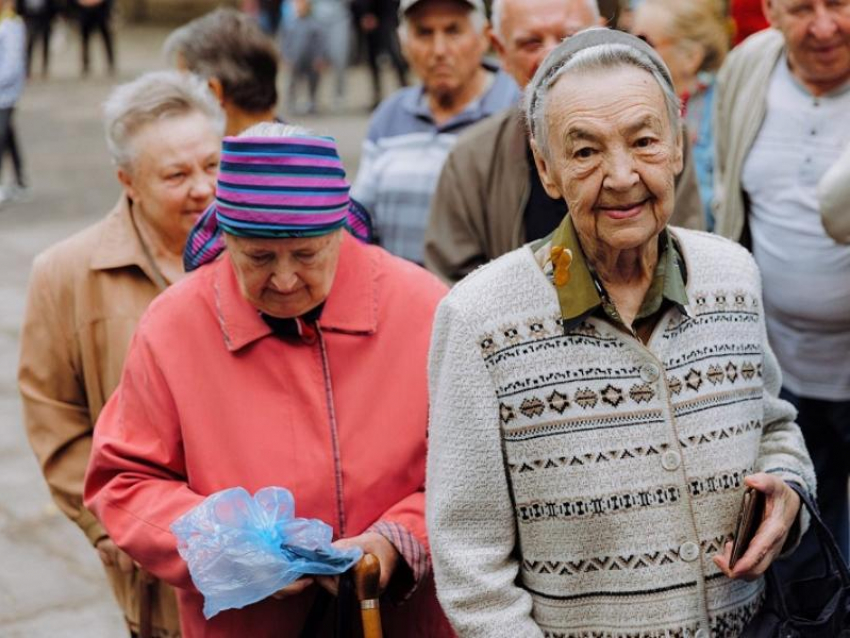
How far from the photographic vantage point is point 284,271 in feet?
9.07

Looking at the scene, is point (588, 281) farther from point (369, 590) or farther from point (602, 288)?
point (369, 590)

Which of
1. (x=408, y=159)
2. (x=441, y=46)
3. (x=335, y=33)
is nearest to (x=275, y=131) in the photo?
(x=408, y=159)

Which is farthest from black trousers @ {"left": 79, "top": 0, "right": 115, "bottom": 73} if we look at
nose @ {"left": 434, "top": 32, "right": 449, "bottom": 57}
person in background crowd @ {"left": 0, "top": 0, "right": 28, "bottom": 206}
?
nose @ {"left": 434, "top": 32, "right": 449, "bottom": 57}

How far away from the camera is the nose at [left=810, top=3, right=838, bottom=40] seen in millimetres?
3732

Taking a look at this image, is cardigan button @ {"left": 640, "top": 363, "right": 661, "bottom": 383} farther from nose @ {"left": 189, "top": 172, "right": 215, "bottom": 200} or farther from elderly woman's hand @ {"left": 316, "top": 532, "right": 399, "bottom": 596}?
nose @ {"left": 189, "top": 172, "right": 215, "bottom": 200}

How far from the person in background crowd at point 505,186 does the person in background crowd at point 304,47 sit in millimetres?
13197

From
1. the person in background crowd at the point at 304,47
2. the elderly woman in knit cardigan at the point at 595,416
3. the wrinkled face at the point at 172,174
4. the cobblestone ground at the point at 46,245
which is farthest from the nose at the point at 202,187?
the person in background crowd at the point at 304,47

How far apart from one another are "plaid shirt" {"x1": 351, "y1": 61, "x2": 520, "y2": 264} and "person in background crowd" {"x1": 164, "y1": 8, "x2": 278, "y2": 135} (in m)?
0.41

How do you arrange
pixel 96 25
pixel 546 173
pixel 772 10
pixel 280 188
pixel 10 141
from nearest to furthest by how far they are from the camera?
1. pixel 546 173
2. pixel 280 188
3. pixel 772 10
4. pixel 10 141
5. pixel 96 25

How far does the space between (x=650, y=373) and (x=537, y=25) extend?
1718 millimetres

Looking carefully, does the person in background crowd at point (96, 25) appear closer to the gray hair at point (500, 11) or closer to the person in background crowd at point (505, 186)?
the gray hair at point (500, 11)

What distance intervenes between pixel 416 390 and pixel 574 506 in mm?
585

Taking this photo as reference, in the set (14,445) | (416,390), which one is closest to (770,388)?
(416,390)

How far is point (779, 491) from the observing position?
2.38m
